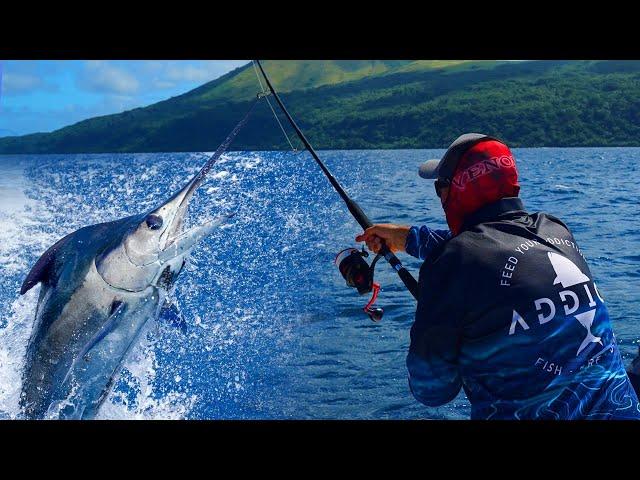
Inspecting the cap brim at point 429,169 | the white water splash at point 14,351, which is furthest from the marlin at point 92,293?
the cap brim at point 429,169

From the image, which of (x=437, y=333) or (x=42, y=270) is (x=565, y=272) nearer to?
(x=437, y=333)

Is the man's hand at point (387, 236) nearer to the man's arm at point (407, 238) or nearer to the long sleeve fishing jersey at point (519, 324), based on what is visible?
the man's arm at point (407, 238)

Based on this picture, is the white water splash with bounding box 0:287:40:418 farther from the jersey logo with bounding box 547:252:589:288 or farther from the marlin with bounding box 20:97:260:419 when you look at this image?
the jersey logo with bounding box 547:252:589:288

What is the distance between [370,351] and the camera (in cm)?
571

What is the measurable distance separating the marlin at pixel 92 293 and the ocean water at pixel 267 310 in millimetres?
239

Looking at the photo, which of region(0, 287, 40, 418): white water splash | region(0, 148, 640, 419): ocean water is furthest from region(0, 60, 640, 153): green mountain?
region(0, 287, 40, 418): white water splash

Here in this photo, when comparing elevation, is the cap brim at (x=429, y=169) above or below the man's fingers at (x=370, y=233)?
above

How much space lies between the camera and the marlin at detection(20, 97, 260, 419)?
331 centimetres

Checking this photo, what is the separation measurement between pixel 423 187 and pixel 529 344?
16076mm

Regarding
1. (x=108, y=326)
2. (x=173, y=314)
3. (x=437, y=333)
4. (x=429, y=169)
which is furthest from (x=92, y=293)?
(x=437, y=333)

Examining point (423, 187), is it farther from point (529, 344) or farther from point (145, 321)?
point (529, 344)

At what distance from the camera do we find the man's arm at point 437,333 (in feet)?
6.33

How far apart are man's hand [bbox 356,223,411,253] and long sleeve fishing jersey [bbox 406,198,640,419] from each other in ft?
2.15

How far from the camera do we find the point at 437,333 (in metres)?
1.98
